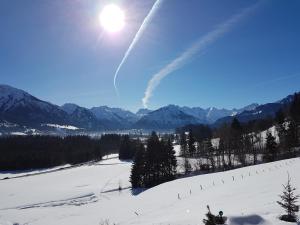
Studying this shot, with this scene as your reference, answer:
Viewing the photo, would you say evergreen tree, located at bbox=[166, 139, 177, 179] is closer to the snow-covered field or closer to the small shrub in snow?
the snow-covered field

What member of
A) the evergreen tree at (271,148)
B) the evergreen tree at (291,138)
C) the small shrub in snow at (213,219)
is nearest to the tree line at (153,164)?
the evergreen tree at (271,148)

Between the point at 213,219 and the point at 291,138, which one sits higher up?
the point at 291,138

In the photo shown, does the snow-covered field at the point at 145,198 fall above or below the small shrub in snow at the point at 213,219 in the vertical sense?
below

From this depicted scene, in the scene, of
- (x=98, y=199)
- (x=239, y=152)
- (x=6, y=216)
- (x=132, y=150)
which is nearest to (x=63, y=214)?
(x=6, y=216)

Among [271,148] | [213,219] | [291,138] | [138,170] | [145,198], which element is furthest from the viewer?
[291,138]

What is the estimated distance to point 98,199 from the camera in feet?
221

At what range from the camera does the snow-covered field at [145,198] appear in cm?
2639

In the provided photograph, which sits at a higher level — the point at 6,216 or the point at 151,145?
the point at 151,145

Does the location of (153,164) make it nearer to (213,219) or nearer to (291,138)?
(291,138)

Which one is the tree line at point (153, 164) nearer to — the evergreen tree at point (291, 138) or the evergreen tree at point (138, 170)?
the evergreen tree at point (138, 170)

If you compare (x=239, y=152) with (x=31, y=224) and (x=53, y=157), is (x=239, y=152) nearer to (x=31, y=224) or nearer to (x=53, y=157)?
(x=31, y=224)

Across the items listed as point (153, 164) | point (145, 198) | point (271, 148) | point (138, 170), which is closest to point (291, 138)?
point (271, 148)

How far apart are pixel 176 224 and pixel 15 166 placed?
16783cm

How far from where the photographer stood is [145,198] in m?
48.2
